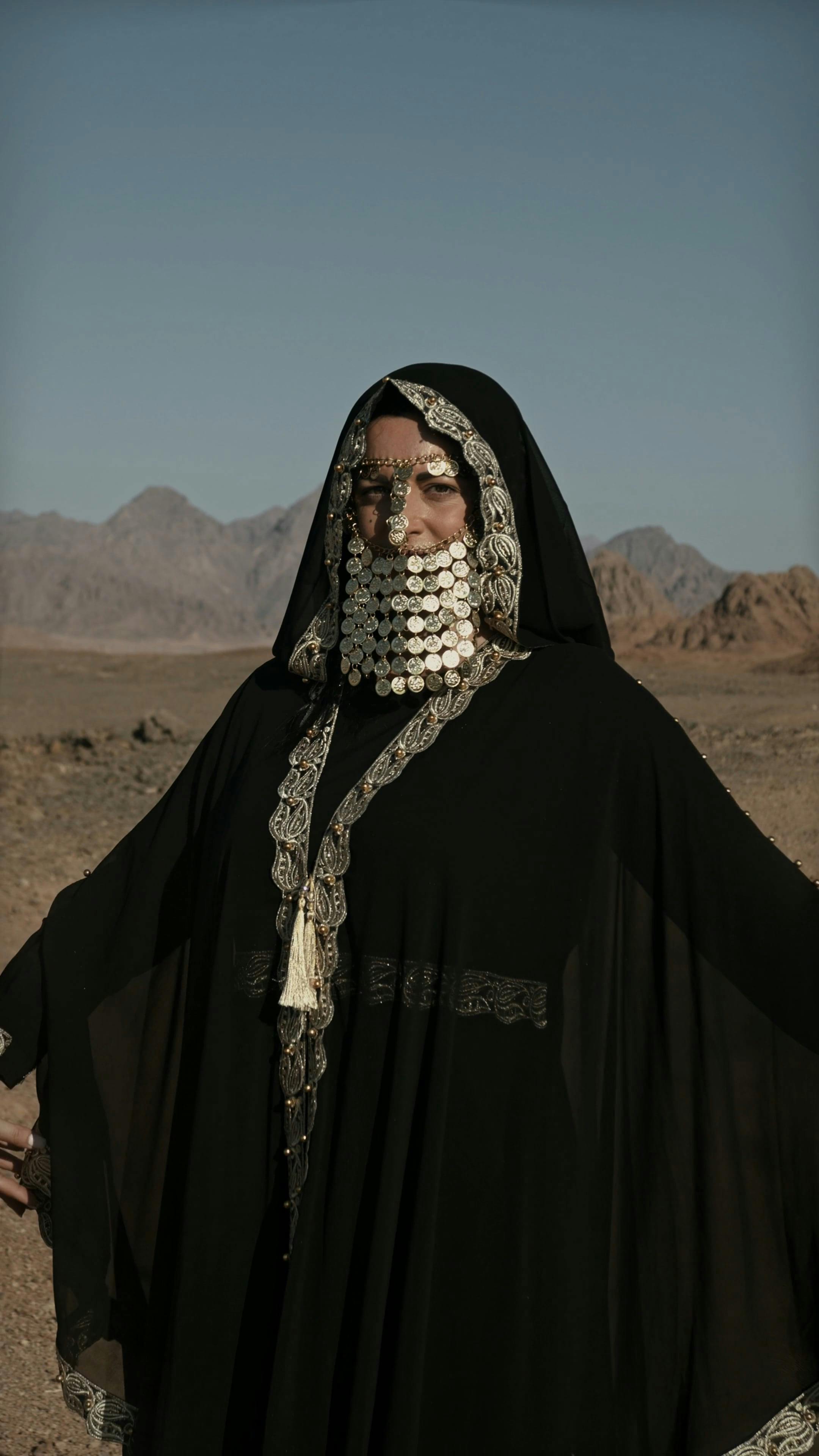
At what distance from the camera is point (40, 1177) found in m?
2.49

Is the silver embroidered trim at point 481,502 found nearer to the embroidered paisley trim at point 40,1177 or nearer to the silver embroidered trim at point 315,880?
the silver embroidered trim at point 315,880

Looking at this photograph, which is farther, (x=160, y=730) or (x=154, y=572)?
(x=154, y=572)

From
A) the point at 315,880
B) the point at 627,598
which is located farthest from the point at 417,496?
the point at 627,598

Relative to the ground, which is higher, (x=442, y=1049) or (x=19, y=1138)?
(x=442, y=1049)

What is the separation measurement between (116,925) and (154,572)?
5101 cm

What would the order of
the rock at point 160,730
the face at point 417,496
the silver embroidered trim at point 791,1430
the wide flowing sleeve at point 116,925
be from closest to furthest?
the silver embroidered trim at point 791,1430
the face at point 417,496
the wide flowing sleeve at point 116,925
the rock at point 160,730

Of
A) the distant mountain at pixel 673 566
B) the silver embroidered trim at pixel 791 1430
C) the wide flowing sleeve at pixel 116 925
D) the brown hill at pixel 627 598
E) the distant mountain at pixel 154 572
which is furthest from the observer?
the distant mountain at pixel 673 566

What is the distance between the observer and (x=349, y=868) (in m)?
2.21

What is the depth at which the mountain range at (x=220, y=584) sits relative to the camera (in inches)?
946

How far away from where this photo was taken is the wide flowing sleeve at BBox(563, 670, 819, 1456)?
2.15m

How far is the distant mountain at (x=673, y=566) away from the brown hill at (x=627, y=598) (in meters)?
22.1

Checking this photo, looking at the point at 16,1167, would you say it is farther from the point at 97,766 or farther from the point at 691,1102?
the point at 97,766

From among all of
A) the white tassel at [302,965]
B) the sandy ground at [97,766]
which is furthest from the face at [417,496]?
the sandy ground at [97,766]

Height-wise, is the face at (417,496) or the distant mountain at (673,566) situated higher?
the distant mountain at (673,566)
